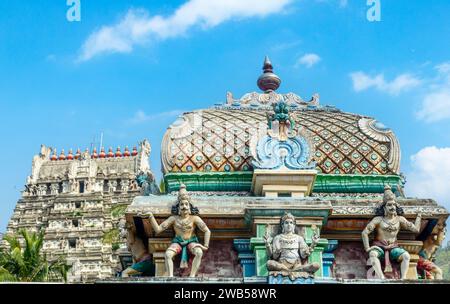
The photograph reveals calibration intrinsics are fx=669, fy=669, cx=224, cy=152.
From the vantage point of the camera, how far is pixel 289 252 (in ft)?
37.6

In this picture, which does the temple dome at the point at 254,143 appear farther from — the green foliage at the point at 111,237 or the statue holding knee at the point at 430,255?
the green foliage at the point at 111,237

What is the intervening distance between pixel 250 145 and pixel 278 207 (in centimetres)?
216

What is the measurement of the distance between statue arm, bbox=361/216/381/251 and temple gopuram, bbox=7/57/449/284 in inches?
0.7

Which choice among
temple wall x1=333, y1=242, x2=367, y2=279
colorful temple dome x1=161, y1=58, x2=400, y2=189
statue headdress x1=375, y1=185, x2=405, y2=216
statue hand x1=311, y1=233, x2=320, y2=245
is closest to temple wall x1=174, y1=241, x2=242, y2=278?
statue hand x1=311, y1=233, x2=320, y2=245

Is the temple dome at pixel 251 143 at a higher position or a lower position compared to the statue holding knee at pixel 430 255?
higher

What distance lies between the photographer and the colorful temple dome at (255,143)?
48.2 feet

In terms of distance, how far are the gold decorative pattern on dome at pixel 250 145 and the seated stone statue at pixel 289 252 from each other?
265cm

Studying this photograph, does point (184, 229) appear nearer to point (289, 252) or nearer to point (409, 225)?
point (289, 252)

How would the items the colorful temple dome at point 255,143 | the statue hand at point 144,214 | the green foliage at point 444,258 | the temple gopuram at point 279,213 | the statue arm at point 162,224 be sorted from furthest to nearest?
the green foliage at point 444,258 < the colorful temple dome at point 255,143 < the statue hand at point 144,214 < the statue arm at point 162,224 < the temple gopuram at point 279,213

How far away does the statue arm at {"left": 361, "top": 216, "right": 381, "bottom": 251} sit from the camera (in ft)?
40.0

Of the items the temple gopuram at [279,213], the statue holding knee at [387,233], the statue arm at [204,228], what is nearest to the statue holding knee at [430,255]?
the temple gopuram at [279,213]

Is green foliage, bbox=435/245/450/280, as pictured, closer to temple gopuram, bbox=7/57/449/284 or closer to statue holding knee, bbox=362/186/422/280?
temple gopuram, bbox=7/57/449/284
